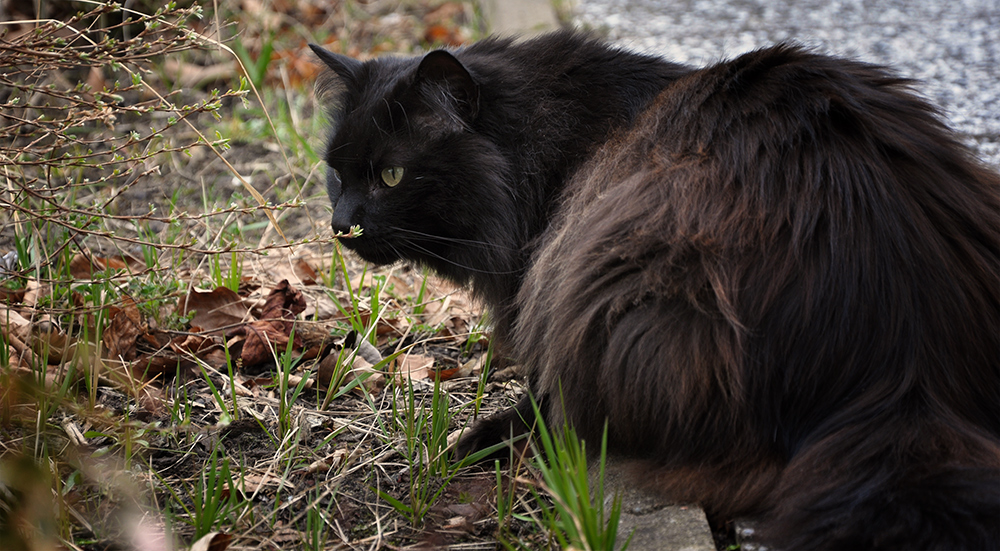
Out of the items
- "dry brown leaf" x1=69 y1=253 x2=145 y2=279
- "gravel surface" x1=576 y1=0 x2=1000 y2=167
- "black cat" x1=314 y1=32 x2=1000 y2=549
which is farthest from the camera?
"gravel surface" x1=576 y1=0 x2=1000 y2=167

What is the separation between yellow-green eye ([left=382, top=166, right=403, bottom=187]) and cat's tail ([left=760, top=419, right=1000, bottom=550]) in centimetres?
117

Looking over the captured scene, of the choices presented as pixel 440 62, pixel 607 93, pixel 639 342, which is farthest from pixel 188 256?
pixel 639 342

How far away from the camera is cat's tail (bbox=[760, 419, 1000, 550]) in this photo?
1175 mm

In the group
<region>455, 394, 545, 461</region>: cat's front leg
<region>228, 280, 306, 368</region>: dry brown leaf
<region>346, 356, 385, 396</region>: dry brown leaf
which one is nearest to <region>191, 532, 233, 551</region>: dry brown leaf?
<region>455, 394, 545, 461</region>: cat's front leg

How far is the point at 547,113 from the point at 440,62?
29 cm

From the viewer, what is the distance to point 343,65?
2.17 m

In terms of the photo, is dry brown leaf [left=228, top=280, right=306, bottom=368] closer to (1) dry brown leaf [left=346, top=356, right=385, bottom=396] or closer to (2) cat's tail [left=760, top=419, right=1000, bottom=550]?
(1) dry brown leaf [left=346, top=356, right=385, bottom=396]

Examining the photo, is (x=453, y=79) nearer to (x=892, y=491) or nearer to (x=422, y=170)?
(x=422, y=170)

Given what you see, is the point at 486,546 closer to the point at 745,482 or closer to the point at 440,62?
the point at 745,482

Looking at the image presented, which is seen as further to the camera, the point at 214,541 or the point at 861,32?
the point at 861,32

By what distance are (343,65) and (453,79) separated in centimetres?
43

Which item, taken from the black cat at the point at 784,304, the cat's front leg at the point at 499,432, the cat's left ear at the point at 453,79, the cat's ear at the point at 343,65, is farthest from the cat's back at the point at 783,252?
the cat's ear at the point at 343,65

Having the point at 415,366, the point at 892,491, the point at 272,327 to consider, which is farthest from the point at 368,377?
the point at 892,491

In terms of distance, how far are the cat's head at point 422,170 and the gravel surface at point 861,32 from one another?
1892 millimetres
